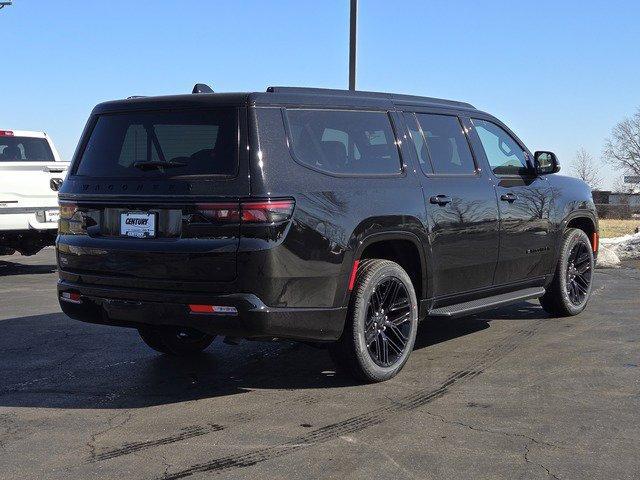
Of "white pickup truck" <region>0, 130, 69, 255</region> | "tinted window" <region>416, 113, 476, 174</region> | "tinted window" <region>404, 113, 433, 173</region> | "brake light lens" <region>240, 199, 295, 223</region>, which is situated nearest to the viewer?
"brake light lens" <region>240, 199, 295, 223</region>

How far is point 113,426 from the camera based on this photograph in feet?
15.5

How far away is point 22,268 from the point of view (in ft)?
46.6

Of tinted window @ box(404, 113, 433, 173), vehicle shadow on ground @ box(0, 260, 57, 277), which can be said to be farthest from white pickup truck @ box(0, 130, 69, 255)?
tinted window @ box(404, 113, 433, 173)

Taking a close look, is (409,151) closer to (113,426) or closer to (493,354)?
(493,354)

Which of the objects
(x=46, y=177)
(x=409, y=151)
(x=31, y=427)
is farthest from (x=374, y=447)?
(x=46, y=177)

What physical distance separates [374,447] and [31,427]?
192 centimetres

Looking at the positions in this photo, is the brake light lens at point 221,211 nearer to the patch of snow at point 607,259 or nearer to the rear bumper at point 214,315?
the rear bumper at point 214,315

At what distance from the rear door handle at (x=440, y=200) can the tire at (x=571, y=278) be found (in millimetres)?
2102

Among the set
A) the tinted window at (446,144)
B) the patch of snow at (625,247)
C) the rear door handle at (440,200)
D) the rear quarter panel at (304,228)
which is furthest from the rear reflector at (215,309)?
the patch of snow at (625,247)

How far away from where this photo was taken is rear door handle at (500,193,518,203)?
686cm

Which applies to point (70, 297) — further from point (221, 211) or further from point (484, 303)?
point (484, 303)

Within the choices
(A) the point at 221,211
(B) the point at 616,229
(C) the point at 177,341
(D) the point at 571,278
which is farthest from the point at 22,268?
(B) the point at 616,229

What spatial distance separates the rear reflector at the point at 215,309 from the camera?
4.88 metres

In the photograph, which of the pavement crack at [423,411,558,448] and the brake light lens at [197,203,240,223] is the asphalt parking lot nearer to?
the pavement crack at [423,411,558,448]
